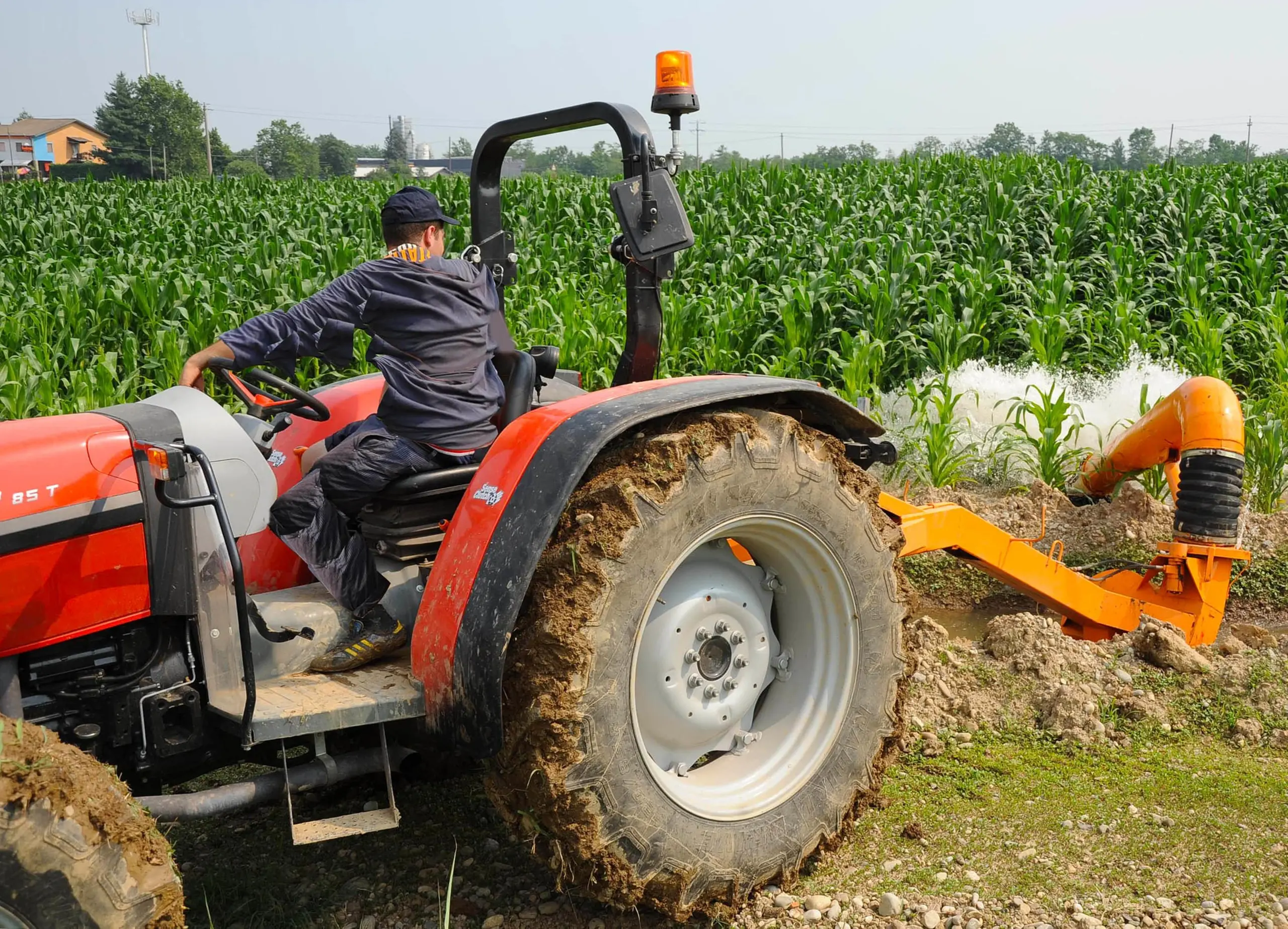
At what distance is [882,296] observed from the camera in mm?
7871

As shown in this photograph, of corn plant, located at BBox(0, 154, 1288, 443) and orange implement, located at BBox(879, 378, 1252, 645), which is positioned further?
corn plant, located at BBox(0, 154, 1288, 443)

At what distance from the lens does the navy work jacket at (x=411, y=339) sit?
9.44 feet

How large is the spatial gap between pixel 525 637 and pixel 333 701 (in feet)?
1.45

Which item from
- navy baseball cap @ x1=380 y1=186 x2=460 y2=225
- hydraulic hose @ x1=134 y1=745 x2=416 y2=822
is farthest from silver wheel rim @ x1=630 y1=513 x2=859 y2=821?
navy baseball cap @ x1=380 y1=186 x2=460 y2=225

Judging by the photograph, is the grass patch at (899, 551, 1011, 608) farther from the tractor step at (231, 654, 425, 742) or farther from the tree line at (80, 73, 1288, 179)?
the tree line at (80, 73, 1288, 179)

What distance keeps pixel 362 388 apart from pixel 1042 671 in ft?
8.10

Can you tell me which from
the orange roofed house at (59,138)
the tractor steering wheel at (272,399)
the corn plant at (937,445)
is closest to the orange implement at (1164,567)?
the corn plant at (937,445)

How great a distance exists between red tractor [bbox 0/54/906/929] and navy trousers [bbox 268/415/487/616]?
0.16ft

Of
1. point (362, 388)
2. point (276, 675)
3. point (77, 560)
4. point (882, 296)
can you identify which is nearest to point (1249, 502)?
point (882, 296)

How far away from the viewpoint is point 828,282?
27.6 ft

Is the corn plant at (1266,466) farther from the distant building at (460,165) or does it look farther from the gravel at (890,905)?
the distant building at (460,165)

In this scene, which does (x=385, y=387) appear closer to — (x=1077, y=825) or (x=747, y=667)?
(x=747, y=667)

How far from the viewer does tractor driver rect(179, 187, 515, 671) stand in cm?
281

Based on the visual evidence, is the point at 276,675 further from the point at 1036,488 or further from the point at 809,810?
the point at 1036,488
